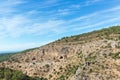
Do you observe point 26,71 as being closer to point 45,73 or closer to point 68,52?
point 45,73

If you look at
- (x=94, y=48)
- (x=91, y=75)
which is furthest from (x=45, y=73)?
(x=91, y=75)

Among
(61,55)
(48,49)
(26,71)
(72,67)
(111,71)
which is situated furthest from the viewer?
(48,49)

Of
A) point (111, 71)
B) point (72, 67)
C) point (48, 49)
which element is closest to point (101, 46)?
point (72, 67)

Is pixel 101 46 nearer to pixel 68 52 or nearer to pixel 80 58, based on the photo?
pixel 80 58

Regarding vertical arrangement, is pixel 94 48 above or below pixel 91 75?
above

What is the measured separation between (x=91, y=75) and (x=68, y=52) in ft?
198

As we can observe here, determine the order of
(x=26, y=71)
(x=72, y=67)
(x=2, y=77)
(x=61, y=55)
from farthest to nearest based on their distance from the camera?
(x=61, y=55) < (x=26, y=71) < (x=72, y=67) < (x=2, y=77)

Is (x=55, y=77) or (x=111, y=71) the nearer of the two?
(x=111, y=71)

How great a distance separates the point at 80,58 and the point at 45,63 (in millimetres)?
25913

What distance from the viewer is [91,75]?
319ft

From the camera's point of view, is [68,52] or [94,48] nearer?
[94,48]

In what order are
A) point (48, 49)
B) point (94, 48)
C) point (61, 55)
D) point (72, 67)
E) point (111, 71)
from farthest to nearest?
point (48, 49), point (61, 55), point (94, 48), point (72, 67), point (111, 71)

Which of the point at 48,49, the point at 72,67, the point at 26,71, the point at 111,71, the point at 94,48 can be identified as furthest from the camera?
the point at 48,49

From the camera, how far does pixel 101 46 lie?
435 feet
